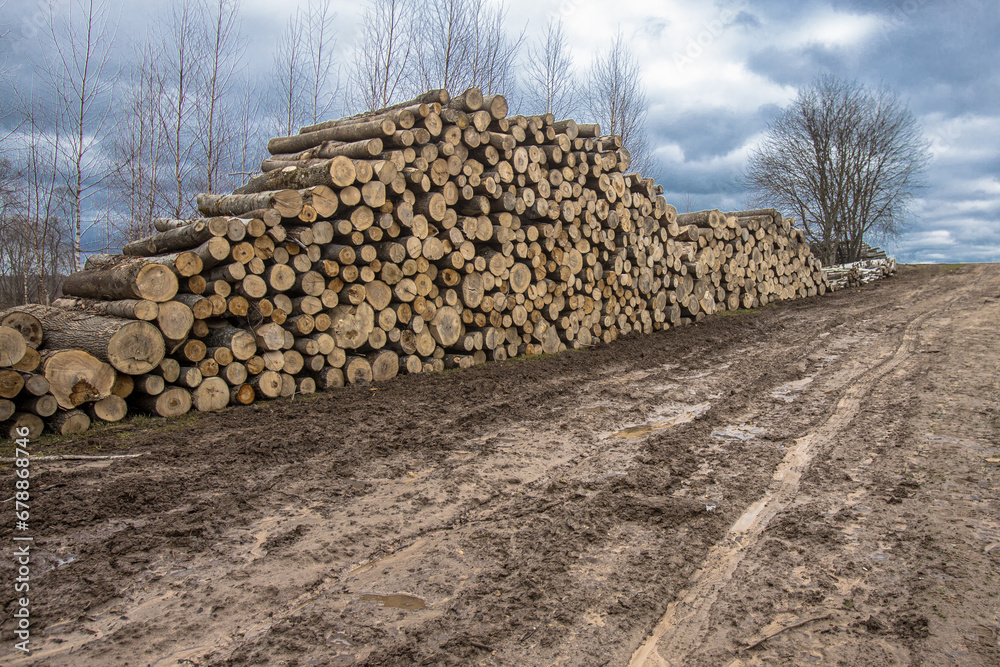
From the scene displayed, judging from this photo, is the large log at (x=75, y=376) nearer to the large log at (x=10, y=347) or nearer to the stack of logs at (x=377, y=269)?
the stack of logs at (x=377, y=269)

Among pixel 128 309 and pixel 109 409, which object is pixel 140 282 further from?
pixel 109 409

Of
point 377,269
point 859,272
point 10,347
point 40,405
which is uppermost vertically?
point 859,272

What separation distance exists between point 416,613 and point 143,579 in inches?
55.4

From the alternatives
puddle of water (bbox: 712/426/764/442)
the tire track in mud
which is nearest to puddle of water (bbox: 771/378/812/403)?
the tire track in mud

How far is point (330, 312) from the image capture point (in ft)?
23.0

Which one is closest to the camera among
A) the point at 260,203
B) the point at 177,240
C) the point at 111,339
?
the point at 111,339

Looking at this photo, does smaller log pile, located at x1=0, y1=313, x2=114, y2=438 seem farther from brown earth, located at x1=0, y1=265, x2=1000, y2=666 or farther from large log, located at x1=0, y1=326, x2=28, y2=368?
brown earth, located at x1=0, y1=265, x2=1000, y2=666

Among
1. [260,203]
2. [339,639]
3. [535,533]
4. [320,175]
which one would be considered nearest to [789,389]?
[535,533]

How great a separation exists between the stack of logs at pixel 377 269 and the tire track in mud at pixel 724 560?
462cm

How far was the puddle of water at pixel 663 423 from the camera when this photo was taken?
5180 mm

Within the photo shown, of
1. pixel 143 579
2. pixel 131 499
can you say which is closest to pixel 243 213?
pixel 131 499

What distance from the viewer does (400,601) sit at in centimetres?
271

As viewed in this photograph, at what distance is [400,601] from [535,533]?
906mm

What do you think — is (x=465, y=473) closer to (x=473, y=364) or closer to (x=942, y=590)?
(x=942, y=590)
